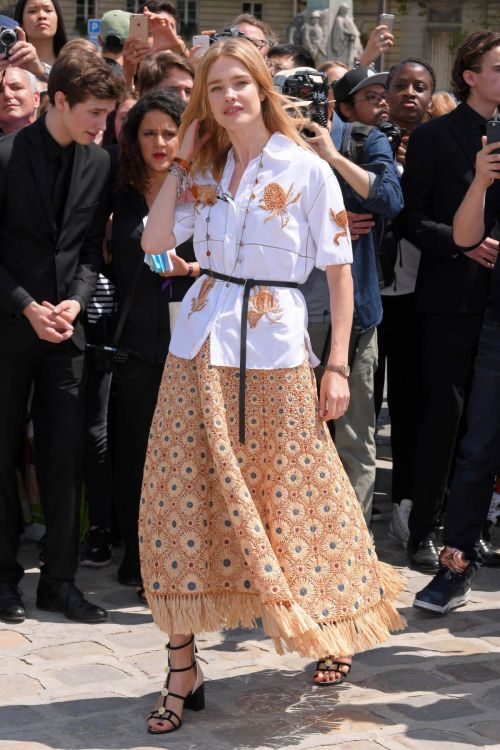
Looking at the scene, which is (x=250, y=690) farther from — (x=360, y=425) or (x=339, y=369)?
(x=360, y=425)

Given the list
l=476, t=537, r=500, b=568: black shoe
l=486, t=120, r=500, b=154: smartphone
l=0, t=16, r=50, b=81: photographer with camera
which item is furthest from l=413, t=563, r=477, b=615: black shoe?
l=0, t=16, r=50, b=81: photographer with camera

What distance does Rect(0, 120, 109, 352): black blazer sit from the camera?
5.46m

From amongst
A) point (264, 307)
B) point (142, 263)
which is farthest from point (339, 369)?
point (142, 263)

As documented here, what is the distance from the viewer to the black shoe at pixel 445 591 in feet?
18.3

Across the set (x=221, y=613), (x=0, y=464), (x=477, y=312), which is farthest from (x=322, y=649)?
(x=477, y=312)

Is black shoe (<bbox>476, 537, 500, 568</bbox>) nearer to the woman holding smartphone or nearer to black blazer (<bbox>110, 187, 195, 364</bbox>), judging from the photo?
black blazer (<bbox>110, 187, 195, 364</bbox>)

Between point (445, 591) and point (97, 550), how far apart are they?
175 centimetres

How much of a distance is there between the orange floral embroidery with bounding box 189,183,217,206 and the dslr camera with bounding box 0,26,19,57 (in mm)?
2437

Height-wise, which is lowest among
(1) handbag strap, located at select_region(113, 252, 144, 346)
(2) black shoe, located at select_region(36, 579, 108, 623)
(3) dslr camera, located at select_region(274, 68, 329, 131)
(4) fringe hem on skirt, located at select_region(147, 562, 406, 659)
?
(2) black shoe, located at select_region(36, 579, 108, 623)

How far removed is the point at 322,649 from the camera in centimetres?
433

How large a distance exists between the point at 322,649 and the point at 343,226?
139 centimetres

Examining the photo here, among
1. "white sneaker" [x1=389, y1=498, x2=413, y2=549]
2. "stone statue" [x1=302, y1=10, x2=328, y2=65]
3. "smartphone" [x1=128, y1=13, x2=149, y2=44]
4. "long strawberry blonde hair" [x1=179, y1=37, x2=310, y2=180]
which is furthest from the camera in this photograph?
"stone statue" [x1=302, y1=10, x2=328, y2=65]

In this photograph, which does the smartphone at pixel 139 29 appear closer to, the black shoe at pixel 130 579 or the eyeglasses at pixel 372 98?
the eyeglasses at pixel 372 98

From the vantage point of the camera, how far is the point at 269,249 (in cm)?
441
